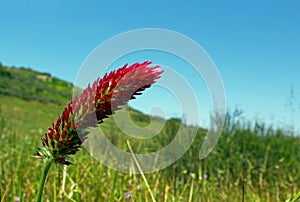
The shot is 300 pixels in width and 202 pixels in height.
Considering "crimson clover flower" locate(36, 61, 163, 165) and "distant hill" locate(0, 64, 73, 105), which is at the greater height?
"distant hill" locate(0, 64, 73, 105)

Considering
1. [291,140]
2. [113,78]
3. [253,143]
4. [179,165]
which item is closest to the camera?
[113,78]

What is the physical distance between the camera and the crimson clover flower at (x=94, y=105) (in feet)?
2.12

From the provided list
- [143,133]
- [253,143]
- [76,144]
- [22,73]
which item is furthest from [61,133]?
[22,73]

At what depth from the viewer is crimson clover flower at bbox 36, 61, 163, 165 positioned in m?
0.65

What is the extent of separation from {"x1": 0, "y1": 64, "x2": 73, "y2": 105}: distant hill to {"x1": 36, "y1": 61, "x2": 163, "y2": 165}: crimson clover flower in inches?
1035

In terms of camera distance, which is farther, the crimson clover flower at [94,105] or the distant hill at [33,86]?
the distant hill at [33,86]

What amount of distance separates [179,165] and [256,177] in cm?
108

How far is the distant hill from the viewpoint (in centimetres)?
2839

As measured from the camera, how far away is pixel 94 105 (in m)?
0.65

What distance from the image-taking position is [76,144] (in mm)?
666

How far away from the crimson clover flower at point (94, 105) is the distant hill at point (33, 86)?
26.3 metres

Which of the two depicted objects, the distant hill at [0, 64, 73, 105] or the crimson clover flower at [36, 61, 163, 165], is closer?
the crimson clover flower at [36, 61, 163, 165]

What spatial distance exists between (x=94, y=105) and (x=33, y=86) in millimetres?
34396

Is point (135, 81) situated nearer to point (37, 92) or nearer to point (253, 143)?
point (253, 143)
